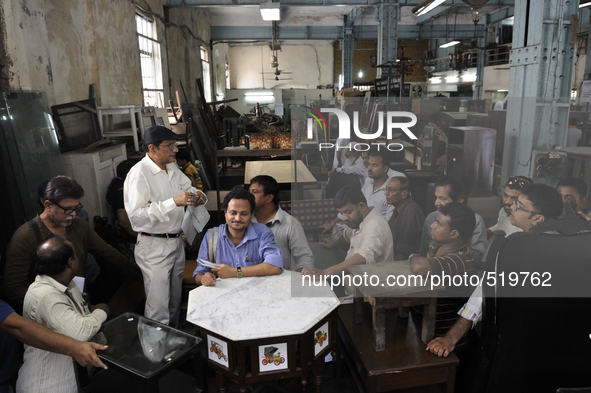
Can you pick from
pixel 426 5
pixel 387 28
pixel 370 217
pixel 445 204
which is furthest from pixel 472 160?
pixel 387 28

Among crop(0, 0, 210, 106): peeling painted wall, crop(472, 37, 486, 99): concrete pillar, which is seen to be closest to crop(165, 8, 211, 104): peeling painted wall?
crop(0, 0, 210, 106): peeling painted wall

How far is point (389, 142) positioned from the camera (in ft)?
7.66

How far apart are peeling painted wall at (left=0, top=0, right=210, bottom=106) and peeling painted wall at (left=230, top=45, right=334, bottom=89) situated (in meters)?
11.3

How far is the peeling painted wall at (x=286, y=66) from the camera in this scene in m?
19.7

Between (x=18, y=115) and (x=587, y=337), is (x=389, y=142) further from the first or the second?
(x=18, y=115)

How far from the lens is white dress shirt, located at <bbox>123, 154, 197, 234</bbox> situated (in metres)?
2.83

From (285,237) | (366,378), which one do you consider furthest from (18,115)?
(366,378)

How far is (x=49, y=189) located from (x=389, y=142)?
2113 millimetres

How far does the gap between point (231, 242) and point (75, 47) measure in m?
4.00

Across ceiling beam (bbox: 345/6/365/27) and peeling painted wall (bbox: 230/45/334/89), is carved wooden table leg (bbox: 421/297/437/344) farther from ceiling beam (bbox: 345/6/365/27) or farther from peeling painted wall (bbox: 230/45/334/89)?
peeling painted wall (bbox: 230/45/334/89)

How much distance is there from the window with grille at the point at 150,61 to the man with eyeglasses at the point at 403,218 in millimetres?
6479

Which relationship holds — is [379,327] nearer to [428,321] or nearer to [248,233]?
[428,321]

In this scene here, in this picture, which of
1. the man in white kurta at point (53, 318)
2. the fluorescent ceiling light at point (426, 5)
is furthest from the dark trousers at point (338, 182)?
the fluorescent ceiling light at point (426, 5)

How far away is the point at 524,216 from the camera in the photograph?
2.20 meters
